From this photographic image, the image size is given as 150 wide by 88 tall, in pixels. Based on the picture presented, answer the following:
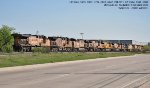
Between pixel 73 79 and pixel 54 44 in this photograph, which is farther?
pixel 54 44

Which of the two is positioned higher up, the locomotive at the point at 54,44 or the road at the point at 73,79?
the locomotive at the point at 54,44

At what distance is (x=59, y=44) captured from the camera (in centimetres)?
8312

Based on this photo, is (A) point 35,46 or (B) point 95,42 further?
(B) point 95,42

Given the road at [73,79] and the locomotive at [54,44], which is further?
the locomotive at [54,44]

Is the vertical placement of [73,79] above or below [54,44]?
below

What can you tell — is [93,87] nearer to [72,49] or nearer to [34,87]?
[34,87]

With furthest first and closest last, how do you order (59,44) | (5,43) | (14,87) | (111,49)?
1. (111,49)
2. (59,44)
3. (5,43)
4. (14,87)

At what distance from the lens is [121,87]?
1478 centimetres

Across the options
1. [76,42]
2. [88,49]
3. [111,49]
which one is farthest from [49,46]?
[111,49]

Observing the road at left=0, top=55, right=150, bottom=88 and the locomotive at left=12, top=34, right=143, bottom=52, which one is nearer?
the road at left=0, top=55, right=150, bottom=88

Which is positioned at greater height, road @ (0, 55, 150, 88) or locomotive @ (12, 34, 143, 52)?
locomotive @ (12, 34, 143, 52)

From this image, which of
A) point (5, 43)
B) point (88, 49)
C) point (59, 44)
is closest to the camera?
point (5, 43)

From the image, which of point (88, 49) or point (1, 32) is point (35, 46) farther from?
point (88, 49)

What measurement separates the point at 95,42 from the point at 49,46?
113 ft
